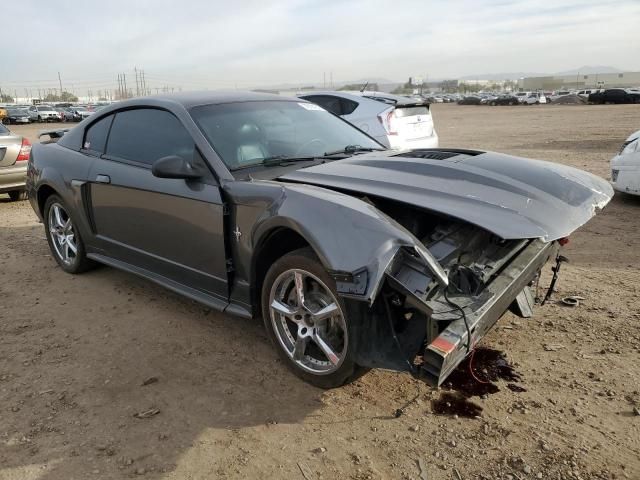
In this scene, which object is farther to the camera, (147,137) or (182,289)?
(147,137)

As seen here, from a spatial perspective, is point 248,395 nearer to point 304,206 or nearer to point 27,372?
point 304,206

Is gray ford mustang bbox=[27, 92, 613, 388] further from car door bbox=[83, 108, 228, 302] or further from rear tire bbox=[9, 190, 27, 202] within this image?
rear tire bbox=[9, 190, 27, 202]

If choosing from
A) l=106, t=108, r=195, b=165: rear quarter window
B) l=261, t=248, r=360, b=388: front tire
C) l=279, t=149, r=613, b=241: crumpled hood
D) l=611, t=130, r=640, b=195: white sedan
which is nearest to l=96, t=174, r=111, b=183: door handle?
l=106, t=108, r=195, b=165: rear quarter window

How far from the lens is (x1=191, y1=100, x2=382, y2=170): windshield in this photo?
141 inches

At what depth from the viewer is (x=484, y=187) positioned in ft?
9.62

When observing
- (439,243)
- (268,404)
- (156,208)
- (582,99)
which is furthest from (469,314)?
(582,99)

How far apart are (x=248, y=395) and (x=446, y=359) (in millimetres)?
1256

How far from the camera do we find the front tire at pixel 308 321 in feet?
9.14

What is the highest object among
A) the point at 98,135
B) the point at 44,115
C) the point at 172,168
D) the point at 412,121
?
the point at 98,135

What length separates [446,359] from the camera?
7.52 feet

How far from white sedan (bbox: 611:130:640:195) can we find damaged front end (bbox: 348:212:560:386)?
4661 mm

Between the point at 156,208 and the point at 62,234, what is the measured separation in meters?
1.97

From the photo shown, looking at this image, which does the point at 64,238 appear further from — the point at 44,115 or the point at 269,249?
the point at 44,115

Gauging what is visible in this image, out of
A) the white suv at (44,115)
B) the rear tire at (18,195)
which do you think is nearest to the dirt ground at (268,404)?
the rear tire at (18,195)
